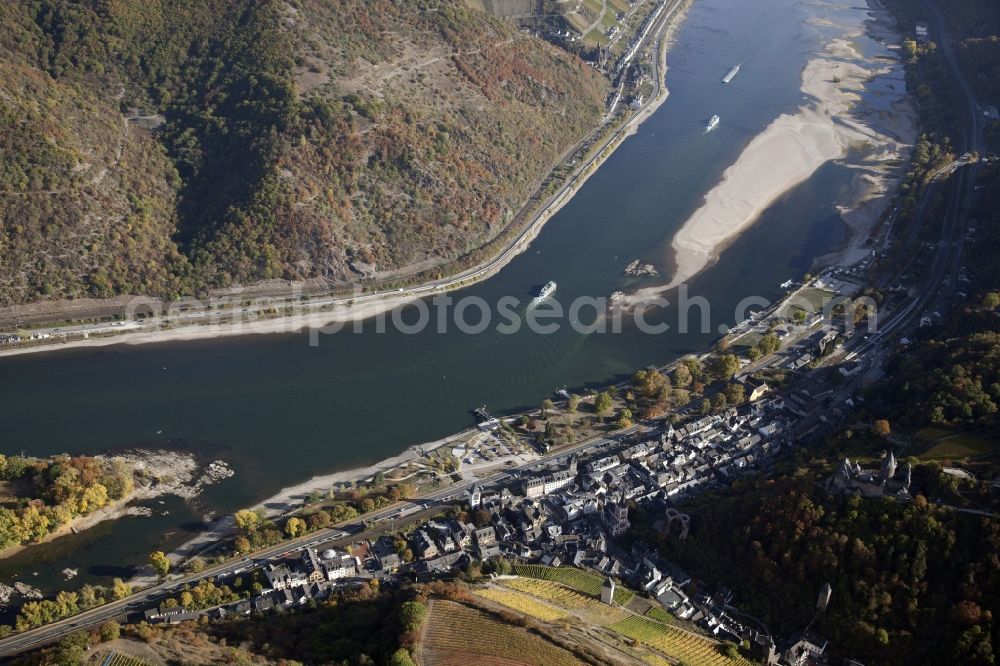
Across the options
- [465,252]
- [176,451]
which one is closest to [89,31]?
[465,252]

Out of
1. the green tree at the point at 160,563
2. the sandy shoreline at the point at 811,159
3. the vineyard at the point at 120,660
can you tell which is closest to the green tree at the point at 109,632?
the vineyard at the point at 120,660

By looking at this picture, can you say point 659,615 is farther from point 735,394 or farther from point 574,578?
point 735,394

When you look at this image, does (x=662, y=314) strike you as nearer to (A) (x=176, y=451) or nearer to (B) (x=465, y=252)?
(B) (x=465, y=252)

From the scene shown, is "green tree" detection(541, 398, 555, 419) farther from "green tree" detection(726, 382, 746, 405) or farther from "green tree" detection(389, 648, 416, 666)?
"green tree" detection(389, 648, 416, 666)

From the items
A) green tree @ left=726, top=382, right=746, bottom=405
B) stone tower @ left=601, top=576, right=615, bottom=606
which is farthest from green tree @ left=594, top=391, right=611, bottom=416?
stone tower @ left=601, top=576, right=615, bottom=606

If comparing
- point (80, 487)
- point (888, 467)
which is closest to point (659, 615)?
point (888, 467)

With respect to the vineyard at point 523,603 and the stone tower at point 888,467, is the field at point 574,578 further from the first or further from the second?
the stone tower at point 888,467
